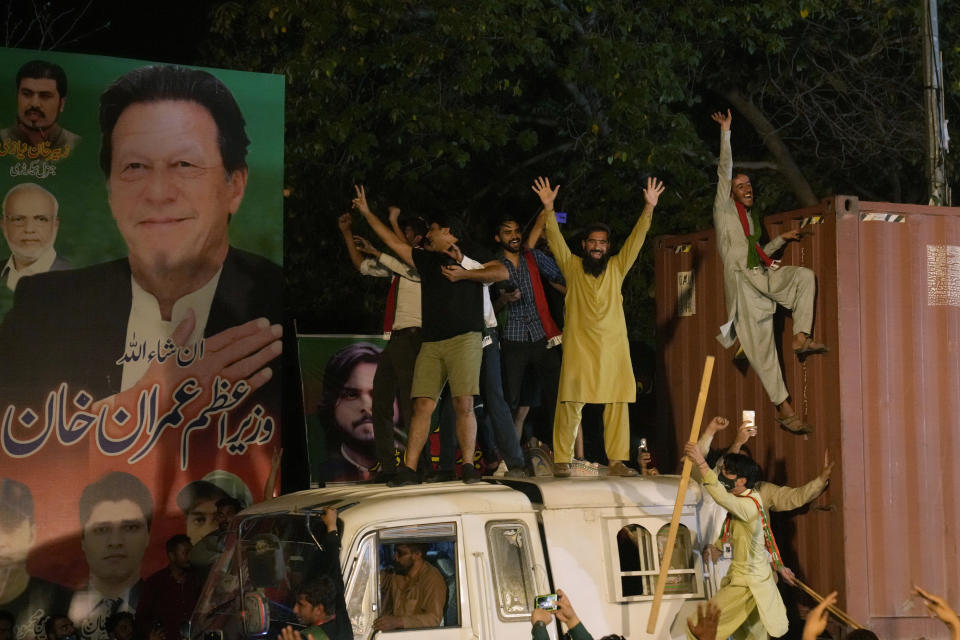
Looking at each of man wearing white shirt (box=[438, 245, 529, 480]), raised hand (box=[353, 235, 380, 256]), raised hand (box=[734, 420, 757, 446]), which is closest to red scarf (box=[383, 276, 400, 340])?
raised hand (box=[353, 235, 380, 256])

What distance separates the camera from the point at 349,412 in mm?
12836

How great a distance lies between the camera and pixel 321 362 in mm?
12852

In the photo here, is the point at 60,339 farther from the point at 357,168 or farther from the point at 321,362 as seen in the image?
the point at 357,168

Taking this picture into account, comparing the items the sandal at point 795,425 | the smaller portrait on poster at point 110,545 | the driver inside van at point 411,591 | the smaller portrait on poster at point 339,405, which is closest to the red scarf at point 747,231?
the sandal at point 795,425

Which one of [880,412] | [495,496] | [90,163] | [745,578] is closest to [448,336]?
[495,496]

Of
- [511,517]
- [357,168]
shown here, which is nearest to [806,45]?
[357,168]

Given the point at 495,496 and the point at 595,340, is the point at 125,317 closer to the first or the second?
the point at 595,340

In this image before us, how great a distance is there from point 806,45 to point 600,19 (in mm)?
3140

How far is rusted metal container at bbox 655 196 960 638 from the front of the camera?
8133 millimetres

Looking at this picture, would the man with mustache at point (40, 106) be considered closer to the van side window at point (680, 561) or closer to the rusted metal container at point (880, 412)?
the rusted metal container at point (880, 412)

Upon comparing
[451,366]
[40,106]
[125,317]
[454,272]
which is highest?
[40,106]

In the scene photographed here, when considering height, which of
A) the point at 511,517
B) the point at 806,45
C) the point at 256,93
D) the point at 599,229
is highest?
the point at 806,45

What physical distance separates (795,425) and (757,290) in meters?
0.97

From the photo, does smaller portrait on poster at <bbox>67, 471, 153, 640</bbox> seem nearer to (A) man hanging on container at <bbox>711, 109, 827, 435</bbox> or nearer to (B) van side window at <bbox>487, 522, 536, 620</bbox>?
(B) van side window at <bbox>487, 522, 536, 620</bbox>
